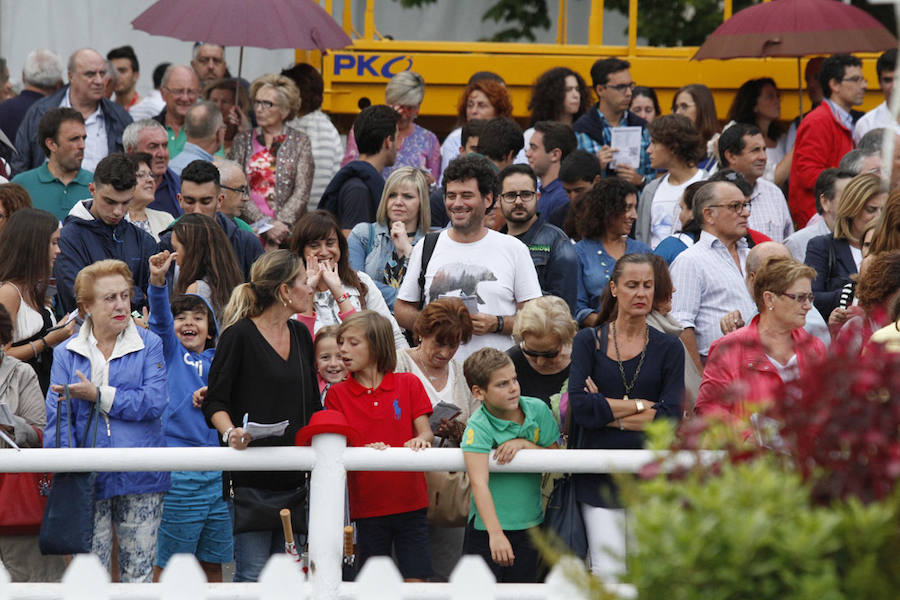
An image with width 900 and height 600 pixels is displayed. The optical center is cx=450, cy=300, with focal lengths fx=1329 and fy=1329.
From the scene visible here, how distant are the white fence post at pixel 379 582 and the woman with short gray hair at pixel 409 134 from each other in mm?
5360

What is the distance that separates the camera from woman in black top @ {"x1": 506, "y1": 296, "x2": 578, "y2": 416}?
5562mm

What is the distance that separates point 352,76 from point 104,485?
5.81 m

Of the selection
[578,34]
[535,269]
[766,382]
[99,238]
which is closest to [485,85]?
[535,269]

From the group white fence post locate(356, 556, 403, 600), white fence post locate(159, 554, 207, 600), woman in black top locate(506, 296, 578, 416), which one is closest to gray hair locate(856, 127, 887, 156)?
woman in black top locate(506, 296, 578, 416)

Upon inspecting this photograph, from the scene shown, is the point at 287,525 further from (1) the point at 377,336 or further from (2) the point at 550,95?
(2) the point at 550,95

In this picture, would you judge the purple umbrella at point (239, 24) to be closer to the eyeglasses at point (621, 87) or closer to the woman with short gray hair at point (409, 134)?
the woman with short gray hair at point (409, 134)

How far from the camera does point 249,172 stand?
8.68 m

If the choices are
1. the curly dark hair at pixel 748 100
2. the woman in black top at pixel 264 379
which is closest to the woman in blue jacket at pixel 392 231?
the woman in black top at pixel 264 379

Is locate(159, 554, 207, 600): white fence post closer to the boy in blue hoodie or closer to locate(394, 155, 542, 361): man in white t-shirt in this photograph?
the boy in blue hoodie

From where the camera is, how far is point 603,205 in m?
6.92

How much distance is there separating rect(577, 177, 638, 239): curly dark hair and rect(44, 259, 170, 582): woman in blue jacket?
250cm

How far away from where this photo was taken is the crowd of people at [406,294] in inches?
199

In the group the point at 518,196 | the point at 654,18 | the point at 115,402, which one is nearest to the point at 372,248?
the point at 518,196

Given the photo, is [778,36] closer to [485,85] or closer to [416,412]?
[485,85]
